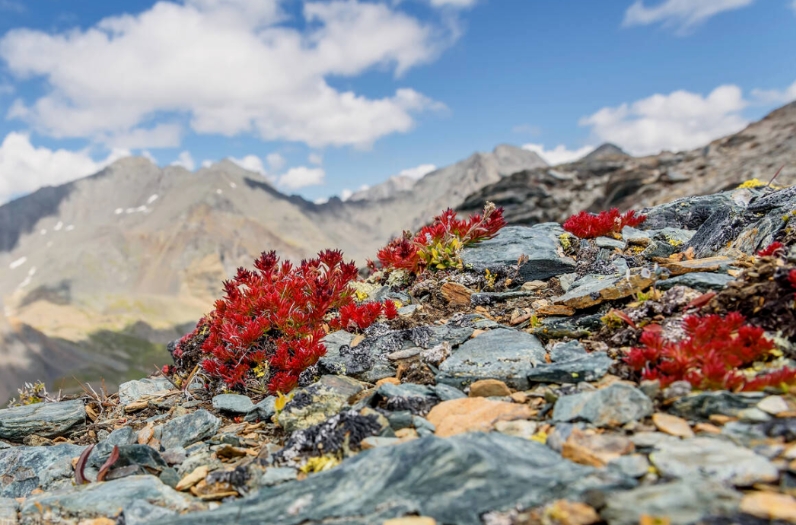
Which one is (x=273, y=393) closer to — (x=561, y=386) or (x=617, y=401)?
(x=561, y=386)

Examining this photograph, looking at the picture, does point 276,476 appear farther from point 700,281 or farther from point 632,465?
point 700,281

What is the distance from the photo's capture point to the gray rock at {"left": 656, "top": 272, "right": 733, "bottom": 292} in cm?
498

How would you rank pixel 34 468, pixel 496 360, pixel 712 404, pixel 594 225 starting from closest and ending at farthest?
pixel 712 404 → pixel 496 360 → pixel 34 468 → pixel 594 225

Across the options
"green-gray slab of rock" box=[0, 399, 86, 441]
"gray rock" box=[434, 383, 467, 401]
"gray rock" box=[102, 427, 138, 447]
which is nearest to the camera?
"gray rock" box=[434, 383, 467, 401]

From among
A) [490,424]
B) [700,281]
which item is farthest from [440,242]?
[490,424]

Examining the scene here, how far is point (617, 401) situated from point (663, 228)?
663 cm

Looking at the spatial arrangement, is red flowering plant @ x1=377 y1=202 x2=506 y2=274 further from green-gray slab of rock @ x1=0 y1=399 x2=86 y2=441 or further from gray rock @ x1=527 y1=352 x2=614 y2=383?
green-gray slab of rock @ x1=0 y1=399 x2=86 y2=441

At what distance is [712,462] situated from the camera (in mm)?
2918

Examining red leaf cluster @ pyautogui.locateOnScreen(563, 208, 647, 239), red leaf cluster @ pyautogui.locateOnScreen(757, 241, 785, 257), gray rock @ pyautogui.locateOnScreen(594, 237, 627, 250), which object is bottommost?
red leaf cluster @ pyautogui.locateOnScreen(757, 241, 785, 257)

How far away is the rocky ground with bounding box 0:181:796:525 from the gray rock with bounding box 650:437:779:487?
0.04ft

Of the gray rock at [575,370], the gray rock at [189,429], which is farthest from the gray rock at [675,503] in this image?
the gray rock at [189,429]

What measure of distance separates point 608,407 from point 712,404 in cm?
72

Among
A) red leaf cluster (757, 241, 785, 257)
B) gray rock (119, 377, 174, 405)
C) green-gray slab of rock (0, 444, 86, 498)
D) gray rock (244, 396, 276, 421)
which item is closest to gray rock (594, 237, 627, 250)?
red leaf cluster (757, 241, 785, 257)

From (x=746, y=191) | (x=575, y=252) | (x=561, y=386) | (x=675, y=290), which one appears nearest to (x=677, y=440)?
(x=561, y=386)
